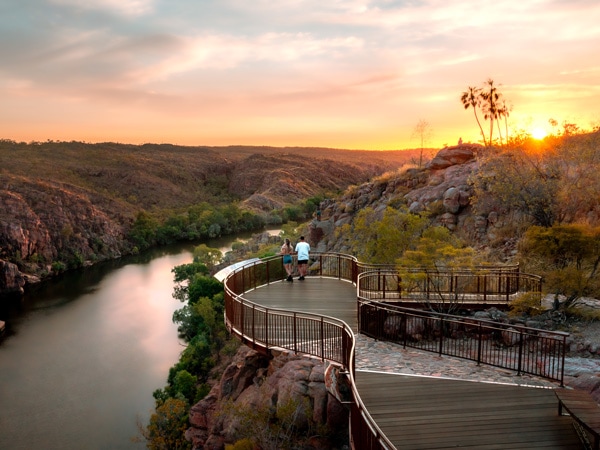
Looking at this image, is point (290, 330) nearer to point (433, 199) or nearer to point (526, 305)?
point (526, 305)

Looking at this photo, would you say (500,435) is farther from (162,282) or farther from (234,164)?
(234,164)

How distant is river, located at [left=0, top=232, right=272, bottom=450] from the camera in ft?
97.5

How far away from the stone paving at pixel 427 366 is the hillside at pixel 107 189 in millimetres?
63132

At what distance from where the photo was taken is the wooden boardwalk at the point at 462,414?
29.7ft

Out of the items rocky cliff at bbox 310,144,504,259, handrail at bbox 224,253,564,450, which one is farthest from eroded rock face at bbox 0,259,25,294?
handrail at bbox 224,253,564,450

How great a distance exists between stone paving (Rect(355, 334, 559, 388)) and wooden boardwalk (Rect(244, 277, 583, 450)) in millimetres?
524

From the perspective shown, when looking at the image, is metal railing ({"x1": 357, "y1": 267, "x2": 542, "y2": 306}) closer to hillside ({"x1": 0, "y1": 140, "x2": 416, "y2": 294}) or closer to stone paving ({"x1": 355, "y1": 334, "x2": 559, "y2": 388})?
stone paving ({"x1": 355, "y1": 334, "x2": 559, "y2": 388})

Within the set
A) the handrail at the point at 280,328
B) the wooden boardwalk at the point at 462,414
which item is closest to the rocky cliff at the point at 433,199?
the handrail at the point at 280,328

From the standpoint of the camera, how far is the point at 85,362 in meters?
38.6

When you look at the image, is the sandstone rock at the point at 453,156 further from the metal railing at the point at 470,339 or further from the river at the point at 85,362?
the metal railing at the point at 470,339

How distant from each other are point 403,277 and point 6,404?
28670mm

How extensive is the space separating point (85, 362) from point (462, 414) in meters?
35.6

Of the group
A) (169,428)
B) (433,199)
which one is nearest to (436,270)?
(169,428)

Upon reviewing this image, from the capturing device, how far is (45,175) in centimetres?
11706
